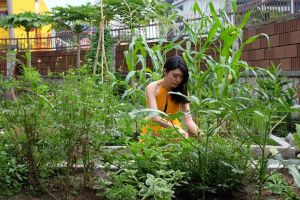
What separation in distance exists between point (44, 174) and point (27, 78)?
1.98 feet

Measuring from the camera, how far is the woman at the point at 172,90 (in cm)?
406

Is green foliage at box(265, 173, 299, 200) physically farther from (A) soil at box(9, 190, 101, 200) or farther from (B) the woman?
(A) soil at box(9, 190, 101, 200)

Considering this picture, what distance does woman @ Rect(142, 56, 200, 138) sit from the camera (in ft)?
13.3

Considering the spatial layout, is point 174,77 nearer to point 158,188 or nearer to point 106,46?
point 158,188

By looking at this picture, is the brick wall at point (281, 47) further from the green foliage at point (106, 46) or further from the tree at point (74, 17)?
the green foliage at point (106, 46)

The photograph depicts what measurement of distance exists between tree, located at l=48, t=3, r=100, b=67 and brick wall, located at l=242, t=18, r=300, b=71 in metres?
4.58

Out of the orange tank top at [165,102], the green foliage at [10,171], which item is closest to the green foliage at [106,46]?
the orange tank top at [165,102]

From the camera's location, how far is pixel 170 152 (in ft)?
10.8

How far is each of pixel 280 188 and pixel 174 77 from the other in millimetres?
1320

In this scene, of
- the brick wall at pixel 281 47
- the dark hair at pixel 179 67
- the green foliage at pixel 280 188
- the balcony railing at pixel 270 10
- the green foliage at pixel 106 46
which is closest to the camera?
the green foliage at pixel 280 188

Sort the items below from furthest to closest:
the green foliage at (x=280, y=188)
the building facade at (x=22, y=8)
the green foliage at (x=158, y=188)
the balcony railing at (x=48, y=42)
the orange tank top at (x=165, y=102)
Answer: the building facade at (x=22, y=8) < the balcony railing at (x=48, y=42) < the orange tank top at (x=165, y=102) < the green foliage at (x=280, y=188) < the green foliage at (x=158, y=188)

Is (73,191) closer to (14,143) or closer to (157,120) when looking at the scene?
(14,143)

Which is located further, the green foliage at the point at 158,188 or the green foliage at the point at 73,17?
the green foliage at the point at 73,17

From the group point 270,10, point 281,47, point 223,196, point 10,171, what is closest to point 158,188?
point 223,196
